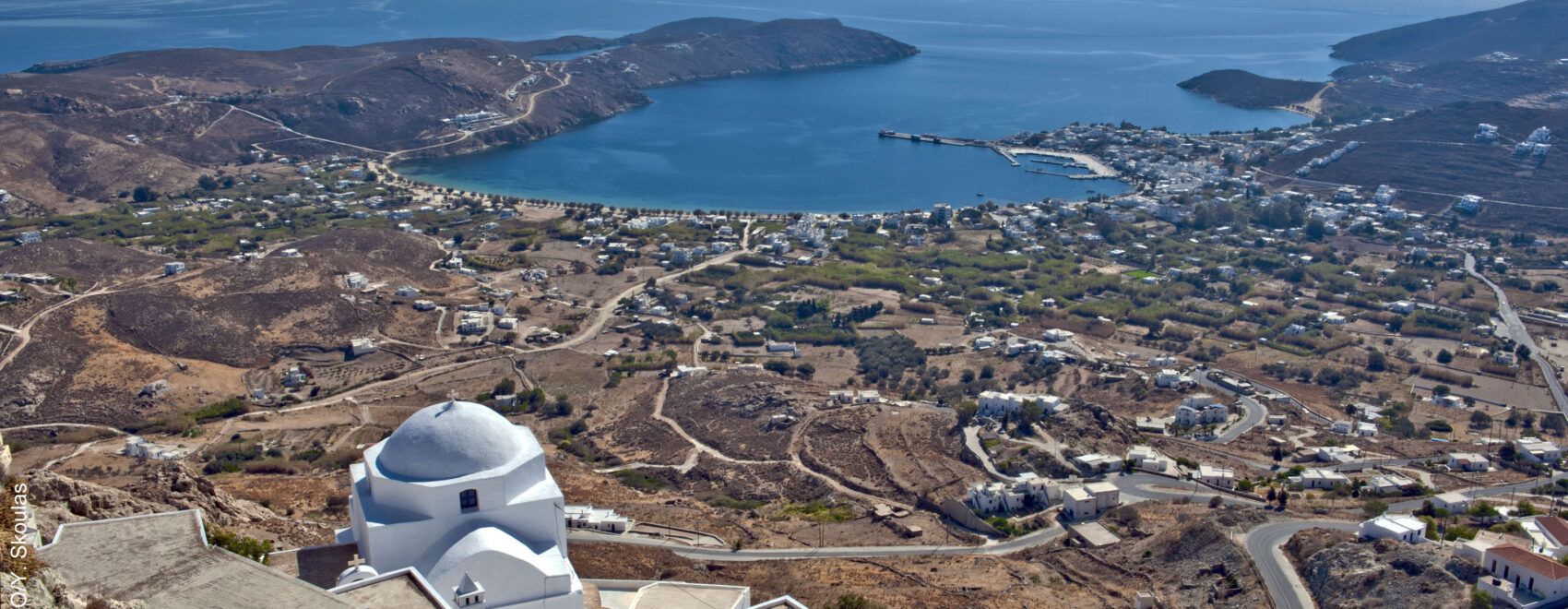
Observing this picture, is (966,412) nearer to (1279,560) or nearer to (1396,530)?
(1279,560)

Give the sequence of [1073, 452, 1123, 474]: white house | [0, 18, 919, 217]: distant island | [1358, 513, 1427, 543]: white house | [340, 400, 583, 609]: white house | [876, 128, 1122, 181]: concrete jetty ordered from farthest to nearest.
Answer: [876, 128, 1122, 181]: concrete jetty → [0, 18, 919, 217]: distant island → [1073, 452, 1123, 474]: white house → [1358, 513, 1427, 543]: white house → [340, 400, 583, 609]: white house

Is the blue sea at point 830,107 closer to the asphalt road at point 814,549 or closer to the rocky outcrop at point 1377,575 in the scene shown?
the asphalt road at point 814,549

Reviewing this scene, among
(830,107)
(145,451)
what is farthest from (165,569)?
(830,107)

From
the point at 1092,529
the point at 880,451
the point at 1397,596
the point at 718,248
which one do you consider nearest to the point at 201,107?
the point at 718,248

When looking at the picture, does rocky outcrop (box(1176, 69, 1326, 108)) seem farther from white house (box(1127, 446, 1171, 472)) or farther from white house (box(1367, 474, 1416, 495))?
white house (box(1127, 446, 1171, 472))

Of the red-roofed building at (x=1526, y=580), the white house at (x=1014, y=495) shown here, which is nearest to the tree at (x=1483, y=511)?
the red-roofed building at (x=1526, y=580)

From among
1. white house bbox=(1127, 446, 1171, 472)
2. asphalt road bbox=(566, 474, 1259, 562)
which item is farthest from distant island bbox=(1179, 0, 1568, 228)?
asphalt road bbox=(566, 474, 1259, 562)
